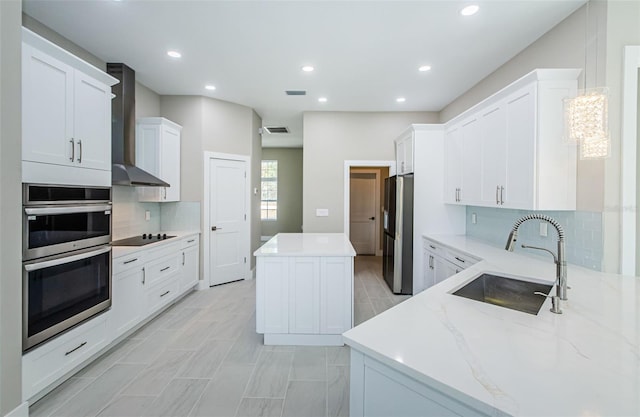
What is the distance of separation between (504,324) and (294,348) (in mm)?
1958

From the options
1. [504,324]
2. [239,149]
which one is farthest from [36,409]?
[239,149]

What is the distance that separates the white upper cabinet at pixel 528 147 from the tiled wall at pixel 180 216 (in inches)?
154

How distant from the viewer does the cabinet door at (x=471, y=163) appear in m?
3.08

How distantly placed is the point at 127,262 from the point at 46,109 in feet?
4.73

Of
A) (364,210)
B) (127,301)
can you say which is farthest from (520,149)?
(364,210)

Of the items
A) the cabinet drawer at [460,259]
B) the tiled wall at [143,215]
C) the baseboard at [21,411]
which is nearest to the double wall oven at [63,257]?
the baseboard at [21,411]

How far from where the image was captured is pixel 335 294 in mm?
2611

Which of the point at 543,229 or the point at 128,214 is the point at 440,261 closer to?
the point at 543,229

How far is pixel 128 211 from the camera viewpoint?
3.56 m

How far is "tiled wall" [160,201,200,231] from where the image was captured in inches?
168

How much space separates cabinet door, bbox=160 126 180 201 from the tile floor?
180 centimetres

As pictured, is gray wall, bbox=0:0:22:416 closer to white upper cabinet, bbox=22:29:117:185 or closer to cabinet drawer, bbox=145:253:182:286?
white upper cabinet, bbox=22:29:117:185

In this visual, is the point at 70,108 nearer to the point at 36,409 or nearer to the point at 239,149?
the point at 36,409

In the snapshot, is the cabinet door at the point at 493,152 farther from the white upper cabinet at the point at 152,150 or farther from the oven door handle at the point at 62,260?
the white upper cabinet at the point at 152,150
